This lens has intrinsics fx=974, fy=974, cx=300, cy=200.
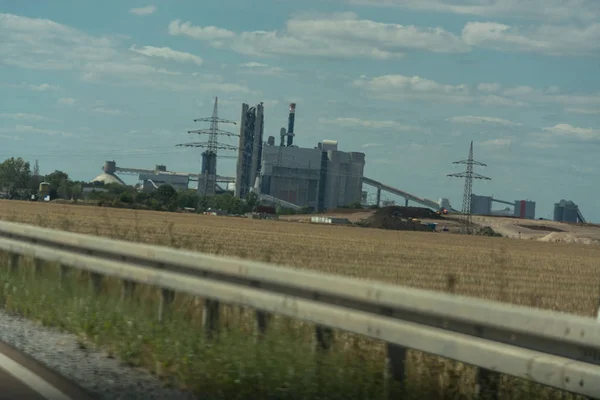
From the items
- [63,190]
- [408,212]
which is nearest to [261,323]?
[408,212]

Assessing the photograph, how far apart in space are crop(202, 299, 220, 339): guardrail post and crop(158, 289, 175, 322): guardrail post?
83 cm

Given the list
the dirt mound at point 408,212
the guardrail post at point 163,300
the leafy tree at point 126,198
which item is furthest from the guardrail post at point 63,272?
the dirt mound at point 408,212

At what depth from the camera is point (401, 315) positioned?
634 centimetres

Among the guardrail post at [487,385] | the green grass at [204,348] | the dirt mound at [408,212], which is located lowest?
the green grass at [204,348]

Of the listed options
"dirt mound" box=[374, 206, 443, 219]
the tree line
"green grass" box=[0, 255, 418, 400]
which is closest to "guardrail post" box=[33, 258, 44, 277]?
"green grass" box=[0, 255, 418, 400]

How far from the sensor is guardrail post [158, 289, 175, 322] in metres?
9.12

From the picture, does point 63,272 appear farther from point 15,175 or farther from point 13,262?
point 15,175

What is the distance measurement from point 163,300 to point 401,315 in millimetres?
3428

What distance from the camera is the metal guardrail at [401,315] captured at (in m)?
5.16

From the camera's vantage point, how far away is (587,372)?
5.03 m

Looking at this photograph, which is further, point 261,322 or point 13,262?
point 13,262

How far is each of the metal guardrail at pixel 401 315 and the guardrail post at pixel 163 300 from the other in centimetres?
2

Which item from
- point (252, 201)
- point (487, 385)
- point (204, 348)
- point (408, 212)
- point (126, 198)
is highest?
point (252, 201)

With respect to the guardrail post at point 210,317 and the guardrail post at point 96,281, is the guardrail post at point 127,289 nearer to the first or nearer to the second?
the guardrail post at point 96,281
